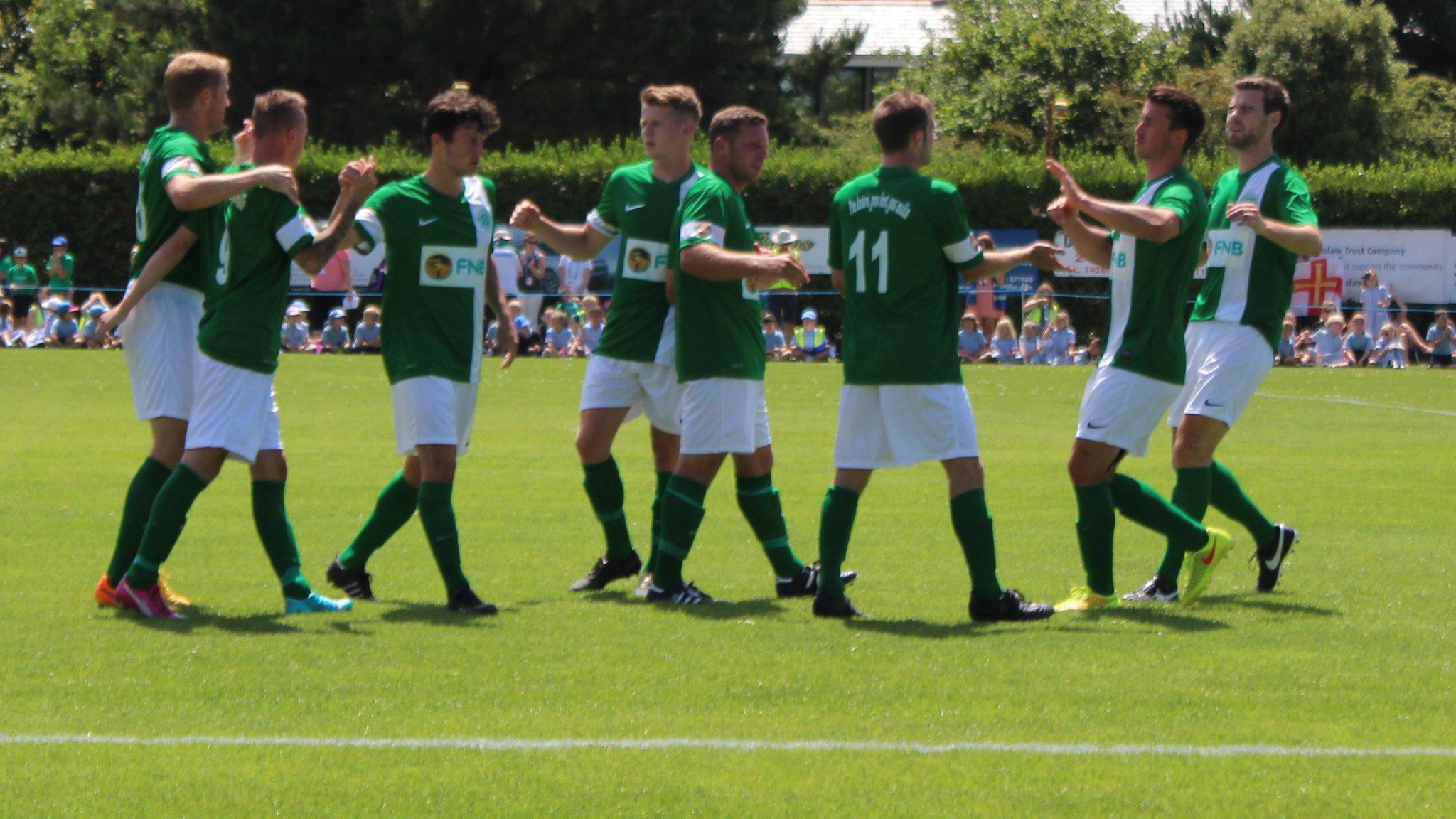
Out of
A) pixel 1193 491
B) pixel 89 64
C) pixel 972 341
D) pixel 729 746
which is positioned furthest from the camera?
pixel 89 64

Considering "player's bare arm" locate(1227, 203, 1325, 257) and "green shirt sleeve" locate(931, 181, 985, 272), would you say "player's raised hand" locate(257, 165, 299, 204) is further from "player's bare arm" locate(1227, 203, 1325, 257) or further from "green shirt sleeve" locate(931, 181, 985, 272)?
"player's bare arm" locate(1227, 203, 1325, 257)

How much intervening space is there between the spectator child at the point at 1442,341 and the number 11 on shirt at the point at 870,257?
2370 cm

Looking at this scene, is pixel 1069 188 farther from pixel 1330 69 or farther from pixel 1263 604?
pixel 1330 69

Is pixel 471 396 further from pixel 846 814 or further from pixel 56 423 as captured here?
pixel 56 423

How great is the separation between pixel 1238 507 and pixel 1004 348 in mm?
20322

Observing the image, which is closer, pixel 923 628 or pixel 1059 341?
pixel 923 628

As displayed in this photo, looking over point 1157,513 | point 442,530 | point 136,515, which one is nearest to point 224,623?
point 136,515

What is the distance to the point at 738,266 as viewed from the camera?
22.3 feet

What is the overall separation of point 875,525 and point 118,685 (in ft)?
16.6

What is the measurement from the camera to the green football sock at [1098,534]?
7164 millimetres

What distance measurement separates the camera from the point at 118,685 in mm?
5551

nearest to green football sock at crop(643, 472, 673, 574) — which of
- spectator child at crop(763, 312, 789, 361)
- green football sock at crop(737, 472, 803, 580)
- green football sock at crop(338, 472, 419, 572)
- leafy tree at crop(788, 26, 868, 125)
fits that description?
green football sock at crop(737, 472, 803, 580)

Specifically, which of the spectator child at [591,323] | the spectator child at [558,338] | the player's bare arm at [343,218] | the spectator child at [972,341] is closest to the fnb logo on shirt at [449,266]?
the player's bare arm at [343,218]

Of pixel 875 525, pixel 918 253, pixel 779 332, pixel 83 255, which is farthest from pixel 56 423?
pixel 83 255
